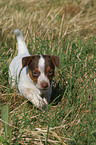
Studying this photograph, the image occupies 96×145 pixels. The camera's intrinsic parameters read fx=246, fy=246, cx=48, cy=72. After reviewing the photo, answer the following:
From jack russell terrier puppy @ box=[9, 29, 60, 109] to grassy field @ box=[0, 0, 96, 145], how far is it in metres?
0.14

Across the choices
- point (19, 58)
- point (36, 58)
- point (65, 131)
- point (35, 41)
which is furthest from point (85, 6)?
point (65, 131)

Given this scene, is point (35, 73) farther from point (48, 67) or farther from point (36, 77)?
point (48, 67)

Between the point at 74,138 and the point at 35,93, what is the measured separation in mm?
1021

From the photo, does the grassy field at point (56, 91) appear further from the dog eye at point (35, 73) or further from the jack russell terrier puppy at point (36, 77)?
the dog eye at point (35, 73)

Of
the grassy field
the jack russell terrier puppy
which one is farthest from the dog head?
the grassy field

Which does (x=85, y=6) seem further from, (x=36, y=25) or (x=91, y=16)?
(x=36, y=25)

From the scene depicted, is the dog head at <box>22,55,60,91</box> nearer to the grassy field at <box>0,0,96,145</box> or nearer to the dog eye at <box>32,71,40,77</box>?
the dog eye at <box>32,71,40,77</box>

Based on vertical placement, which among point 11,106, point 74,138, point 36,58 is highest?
point 36,58

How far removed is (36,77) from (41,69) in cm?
15

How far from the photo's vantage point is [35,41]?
514 centimetres

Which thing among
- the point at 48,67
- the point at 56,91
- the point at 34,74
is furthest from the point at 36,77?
the point at 56,91

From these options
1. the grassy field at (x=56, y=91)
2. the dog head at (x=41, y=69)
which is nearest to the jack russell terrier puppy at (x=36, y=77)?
the dog head at (x=41, y=69)

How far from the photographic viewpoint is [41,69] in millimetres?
3432

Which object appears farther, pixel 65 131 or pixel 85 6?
pixel 85 6
